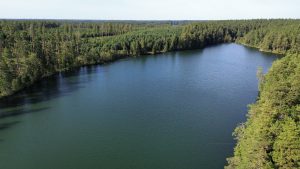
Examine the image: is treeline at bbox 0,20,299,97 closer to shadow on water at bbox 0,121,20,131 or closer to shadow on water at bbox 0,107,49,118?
shadow on water at bbox 0,107,49,118

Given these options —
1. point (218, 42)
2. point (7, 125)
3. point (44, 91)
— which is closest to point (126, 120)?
point (7, 125)

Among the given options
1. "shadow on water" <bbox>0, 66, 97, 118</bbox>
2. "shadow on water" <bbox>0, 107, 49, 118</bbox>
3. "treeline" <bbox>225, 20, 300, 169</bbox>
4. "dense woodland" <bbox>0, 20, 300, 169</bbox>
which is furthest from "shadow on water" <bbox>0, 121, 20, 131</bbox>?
"treeline" <bbox>225, 20, 300, 169</bbox>

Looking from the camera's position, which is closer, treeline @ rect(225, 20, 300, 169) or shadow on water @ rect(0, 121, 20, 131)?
treeline @ rect(225, 20, 300, 169)

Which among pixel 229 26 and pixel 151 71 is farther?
pixel 229 26

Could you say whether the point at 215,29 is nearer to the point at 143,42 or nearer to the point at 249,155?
the point at 143,42

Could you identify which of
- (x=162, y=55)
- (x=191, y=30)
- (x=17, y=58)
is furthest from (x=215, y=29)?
(x=17, y=58)

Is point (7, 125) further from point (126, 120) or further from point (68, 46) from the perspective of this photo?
point (68, 46)
